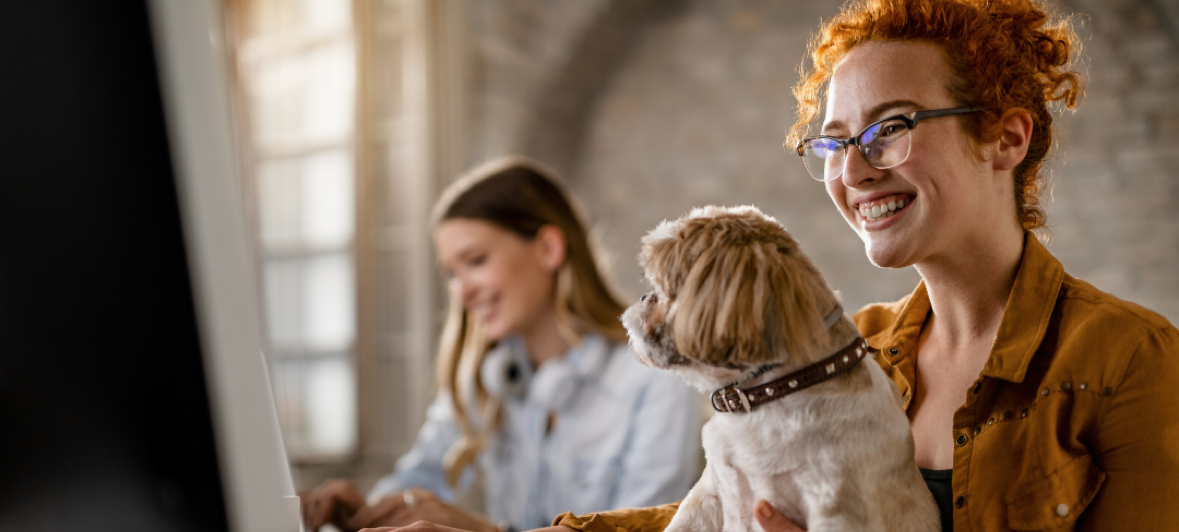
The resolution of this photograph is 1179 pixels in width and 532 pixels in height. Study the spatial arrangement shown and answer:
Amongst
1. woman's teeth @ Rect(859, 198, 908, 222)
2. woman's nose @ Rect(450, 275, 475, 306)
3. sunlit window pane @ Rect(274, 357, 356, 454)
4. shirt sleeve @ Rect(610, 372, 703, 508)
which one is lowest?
sunlit window pane @ Rect(274, 357, 356, 454)

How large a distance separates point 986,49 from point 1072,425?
0.42m

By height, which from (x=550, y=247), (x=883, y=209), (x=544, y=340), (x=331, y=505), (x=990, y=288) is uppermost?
(x=883, y=209)

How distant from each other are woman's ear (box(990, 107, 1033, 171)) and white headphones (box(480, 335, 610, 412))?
1388 mm

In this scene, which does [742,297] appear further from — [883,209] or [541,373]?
[541,373]

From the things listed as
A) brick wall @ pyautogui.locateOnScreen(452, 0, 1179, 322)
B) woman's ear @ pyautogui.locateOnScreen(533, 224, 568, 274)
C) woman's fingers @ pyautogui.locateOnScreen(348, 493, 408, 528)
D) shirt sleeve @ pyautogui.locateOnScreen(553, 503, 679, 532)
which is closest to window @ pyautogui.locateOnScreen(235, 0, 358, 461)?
brick wall @ pyautogui.locateOnScreen(452, 0, 1179, 322)

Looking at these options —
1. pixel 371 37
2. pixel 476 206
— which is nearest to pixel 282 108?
pixel 371 37

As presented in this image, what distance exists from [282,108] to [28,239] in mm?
3739

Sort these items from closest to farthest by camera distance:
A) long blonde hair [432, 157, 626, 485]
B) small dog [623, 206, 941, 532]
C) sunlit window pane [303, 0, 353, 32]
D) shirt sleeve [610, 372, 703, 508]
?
1. small dog [623, 206, 941, 532]
2. shirt sleeve [610, 372, 703, 508]
3. long blonde hair [432, 157, 626, 485]
4. sunlit window pane [303, 0, 353, 32]

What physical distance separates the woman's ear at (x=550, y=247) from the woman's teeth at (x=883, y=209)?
149cm

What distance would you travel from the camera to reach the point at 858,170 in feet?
2.60

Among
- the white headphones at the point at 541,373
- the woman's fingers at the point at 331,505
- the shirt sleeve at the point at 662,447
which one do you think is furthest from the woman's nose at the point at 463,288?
the woman's fingers at the point at 331,505

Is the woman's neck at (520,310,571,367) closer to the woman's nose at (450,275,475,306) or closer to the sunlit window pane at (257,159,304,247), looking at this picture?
the woman's nose at (450,275,475,306)

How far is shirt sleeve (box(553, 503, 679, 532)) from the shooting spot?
0.85m

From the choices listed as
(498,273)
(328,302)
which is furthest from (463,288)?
(328,302)
